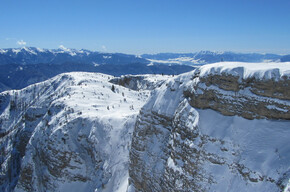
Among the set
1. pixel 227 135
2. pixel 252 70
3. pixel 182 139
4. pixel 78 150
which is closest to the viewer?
pixel 227 135

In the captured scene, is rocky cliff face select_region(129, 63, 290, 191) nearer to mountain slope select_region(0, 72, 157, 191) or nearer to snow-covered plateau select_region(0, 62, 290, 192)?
snow-covered plateau select_region(0, 62, 290, 192)

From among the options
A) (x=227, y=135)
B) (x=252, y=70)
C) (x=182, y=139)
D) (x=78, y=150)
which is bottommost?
(x=78, y=150)

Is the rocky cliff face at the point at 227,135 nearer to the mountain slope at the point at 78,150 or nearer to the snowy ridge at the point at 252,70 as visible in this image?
the snowy ridge at the point at 252,70

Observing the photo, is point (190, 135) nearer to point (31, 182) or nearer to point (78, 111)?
point (78, 111)

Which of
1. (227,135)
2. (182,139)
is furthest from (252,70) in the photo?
(182,139)

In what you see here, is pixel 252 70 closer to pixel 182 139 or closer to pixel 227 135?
pixel 227 135

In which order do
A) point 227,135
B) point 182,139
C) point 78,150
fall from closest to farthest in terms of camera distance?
point 227,135 < point 182,139 < point 78,150
